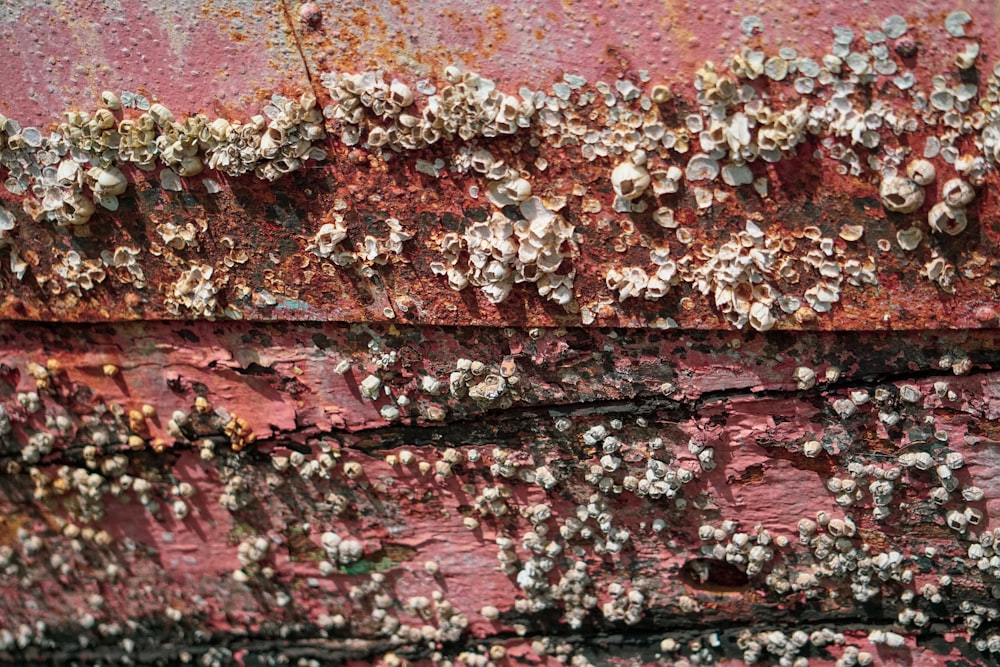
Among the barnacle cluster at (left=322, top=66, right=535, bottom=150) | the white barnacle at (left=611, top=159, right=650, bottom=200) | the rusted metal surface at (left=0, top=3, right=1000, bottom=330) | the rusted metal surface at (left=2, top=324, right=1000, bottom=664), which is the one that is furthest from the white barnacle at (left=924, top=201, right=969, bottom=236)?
the barnacle cluster at (left=322, top=66, right=535, bottom=150)

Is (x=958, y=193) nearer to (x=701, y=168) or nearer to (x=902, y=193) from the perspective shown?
(x=902, y=193)

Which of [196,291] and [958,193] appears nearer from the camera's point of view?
[958,193]

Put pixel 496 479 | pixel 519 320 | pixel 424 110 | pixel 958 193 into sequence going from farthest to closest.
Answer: pixel 496 479, pixel 519 320, pixel 424 110, pixel 958 193

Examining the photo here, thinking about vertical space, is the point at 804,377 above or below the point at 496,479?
above

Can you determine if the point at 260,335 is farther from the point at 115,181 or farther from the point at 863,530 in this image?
the point at 863,530

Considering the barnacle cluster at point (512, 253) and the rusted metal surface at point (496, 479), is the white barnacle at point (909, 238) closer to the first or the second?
the rusted metal surface at point (496, 479)

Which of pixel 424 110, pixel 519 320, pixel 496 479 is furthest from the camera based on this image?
pixel 496 479

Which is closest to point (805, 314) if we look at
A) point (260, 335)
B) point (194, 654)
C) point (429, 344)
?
point (429, 344)

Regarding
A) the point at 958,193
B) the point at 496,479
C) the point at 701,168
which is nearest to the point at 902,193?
the point at 958,193
